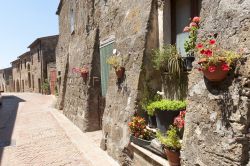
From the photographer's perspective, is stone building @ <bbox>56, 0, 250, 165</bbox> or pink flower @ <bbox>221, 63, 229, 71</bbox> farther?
stone building @ <bbox>56, 0, 250, 165</bbox>

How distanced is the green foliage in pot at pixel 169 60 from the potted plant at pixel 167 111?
0.60m

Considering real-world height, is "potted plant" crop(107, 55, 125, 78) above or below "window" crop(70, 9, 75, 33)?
below

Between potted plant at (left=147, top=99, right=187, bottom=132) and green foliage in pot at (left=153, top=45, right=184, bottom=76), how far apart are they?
60 cm

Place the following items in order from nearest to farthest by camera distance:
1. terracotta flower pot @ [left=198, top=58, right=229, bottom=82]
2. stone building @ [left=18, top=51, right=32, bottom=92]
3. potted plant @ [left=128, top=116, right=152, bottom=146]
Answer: terracotta flower pot @ [left=198, top=58, right=229, bottom=82]
potted plant @ [left=128, top=116, right=152, bottom=146]
stone building @ [left=18, top=51, right=32, bottom=92]

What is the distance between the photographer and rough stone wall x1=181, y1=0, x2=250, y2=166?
10.1ft

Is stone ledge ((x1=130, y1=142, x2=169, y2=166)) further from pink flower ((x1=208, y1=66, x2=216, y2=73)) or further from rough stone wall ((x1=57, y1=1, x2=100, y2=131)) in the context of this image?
rough stone wall ((x1=57, y1=1, x2=100, y2=131))

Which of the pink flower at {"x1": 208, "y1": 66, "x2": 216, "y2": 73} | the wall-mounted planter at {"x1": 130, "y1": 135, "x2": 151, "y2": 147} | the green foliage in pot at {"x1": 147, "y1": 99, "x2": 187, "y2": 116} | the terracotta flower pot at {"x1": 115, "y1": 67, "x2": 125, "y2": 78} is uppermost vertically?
the terracotta flower pot at {"x1": 115, "y1": 67, "x2": 125, "y2": 78}

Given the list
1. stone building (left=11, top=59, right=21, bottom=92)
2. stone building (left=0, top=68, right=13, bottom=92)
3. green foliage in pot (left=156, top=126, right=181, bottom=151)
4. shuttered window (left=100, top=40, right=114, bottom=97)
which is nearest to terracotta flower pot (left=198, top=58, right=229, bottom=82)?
green foliage in pot (left=156, top=126, right=181, bottom=151)

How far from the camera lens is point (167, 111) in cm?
492

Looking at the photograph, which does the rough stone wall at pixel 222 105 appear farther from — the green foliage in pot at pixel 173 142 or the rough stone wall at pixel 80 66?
the rough stone wall at pixel 80 66

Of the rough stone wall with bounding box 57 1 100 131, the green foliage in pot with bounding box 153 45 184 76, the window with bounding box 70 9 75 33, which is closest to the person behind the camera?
the green foliage in pot with bounding box 153 45 184 76

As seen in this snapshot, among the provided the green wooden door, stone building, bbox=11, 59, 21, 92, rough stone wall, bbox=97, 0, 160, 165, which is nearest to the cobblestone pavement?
rough stone wall, bbox=97, 0, 160, 165

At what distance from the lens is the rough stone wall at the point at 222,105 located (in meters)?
3.07

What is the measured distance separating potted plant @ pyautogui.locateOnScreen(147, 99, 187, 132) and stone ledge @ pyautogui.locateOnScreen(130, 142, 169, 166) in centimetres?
51
